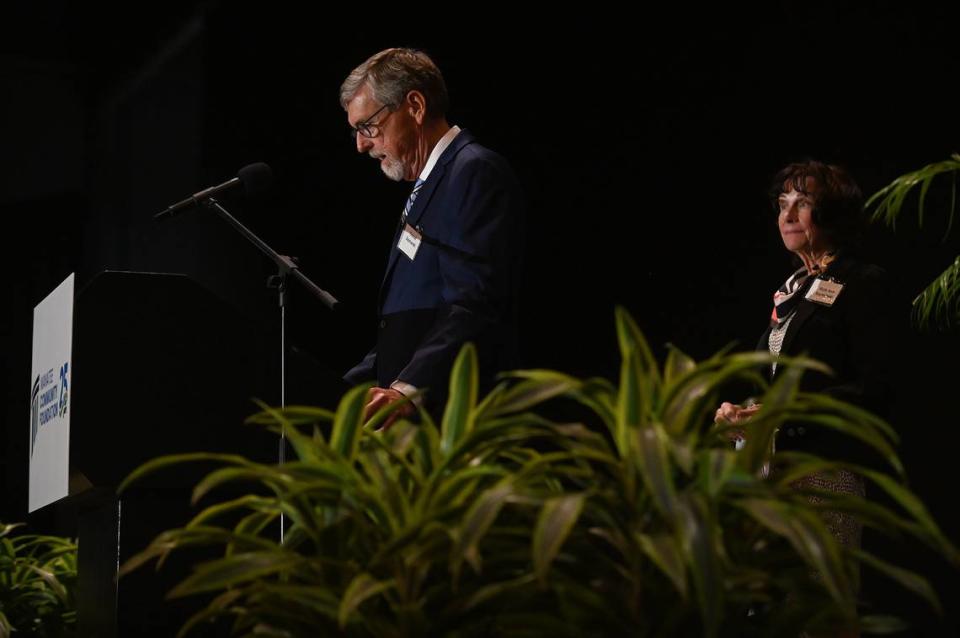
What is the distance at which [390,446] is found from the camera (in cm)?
148

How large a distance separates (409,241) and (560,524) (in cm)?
163

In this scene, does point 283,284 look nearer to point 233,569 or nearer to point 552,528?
point 233,569

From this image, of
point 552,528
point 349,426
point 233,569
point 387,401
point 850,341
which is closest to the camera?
point 552,528

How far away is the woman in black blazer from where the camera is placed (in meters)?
2.83

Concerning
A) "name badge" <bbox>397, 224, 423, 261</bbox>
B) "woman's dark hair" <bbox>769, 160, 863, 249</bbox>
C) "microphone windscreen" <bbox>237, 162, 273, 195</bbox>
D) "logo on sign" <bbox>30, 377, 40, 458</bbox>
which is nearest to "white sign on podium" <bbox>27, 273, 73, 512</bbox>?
"logo on sign" <bbox>30, 377, 40, 458</bbox>

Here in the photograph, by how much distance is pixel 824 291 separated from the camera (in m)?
2.95

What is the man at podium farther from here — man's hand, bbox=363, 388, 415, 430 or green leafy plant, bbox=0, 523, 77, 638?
green leafy plant, bbox=0, 523, 77, 638

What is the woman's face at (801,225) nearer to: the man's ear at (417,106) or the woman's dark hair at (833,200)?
the woman's dark hair at (833,200)

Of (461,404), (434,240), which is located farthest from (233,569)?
(434,240)

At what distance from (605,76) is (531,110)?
264 mm

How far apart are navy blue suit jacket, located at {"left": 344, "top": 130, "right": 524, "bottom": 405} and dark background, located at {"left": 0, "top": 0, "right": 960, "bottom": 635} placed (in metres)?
1.22

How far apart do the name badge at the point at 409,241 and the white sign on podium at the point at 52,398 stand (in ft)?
2.24

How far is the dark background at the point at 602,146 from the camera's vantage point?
3.67 m

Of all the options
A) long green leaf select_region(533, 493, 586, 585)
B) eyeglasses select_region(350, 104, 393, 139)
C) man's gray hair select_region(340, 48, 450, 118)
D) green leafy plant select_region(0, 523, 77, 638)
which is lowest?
green leafy plant select_region(0, 523, 77, 638)
